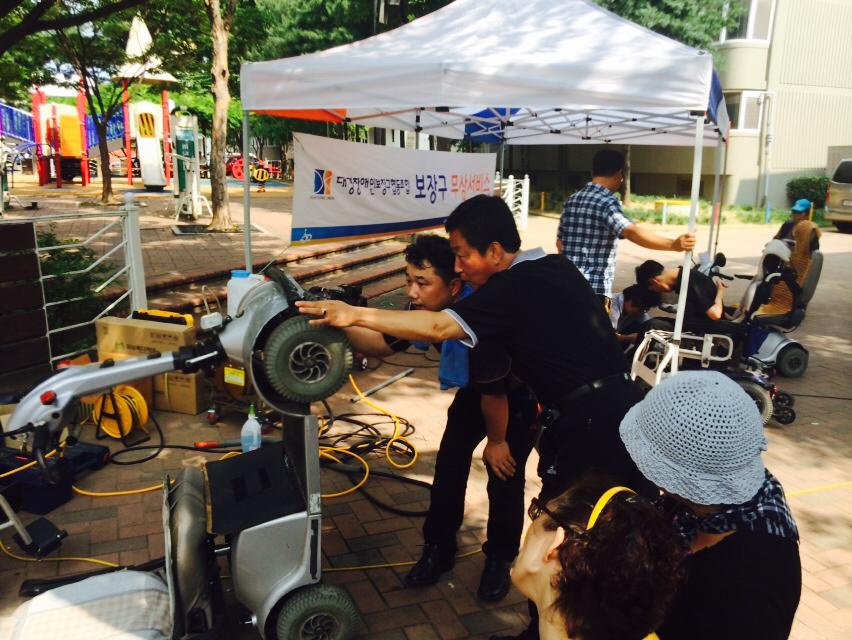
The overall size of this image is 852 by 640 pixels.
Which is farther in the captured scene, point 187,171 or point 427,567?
point 187,171

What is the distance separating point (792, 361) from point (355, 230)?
4365 millimetres

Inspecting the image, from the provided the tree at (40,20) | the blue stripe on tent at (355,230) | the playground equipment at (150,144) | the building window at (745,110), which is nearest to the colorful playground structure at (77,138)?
the playground equipment at (150,144)

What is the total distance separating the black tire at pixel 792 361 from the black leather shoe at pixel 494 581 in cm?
427

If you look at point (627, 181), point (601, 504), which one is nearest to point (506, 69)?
point (601, 504)

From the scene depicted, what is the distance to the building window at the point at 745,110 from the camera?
21.9m

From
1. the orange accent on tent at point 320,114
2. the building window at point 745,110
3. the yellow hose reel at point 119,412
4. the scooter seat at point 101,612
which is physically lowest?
the yellow hose reel at point 119,412

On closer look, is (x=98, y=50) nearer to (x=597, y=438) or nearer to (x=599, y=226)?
(x=599, y=226)

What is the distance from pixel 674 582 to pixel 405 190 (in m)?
6.62

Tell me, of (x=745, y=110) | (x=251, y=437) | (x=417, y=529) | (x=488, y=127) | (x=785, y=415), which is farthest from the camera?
(x=745, y=110)

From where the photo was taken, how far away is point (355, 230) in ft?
21.7

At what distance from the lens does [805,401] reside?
567 centimetres

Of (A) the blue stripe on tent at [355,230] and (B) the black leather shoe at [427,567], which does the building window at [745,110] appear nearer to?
(A) the blue stripe on tent at [355,230]

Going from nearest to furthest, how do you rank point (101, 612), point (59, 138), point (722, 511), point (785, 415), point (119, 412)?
point (722, 511), point (101, 612), point (119, 412), point (785, 415), point (59, 138)

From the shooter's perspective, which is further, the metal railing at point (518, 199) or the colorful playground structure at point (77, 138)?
the colorful playground structure at point (77, 138)
